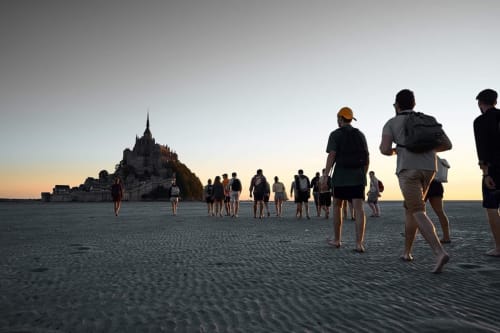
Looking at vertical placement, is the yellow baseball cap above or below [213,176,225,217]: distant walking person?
above

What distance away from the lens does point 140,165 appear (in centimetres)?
14238

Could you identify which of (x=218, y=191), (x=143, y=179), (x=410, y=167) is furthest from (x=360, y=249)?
(x=143, y=179)

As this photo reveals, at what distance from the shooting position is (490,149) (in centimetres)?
461

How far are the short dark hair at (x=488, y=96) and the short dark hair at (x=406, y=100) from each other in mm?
1244

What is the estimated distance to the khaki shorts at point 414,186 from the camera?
12.9 feet

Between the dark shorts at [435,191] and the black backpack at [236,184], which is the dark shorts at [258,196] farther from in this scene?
the dark shorts at [435,191]

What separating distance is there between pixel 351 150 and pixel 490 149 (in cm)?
183

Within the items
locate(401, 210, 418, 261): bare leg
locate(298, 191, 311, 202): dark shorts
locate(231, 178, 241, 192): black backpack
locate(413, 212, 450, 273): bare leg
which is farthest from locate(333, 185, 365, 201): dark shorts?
locate(231, 178, 241, 192): black backpack

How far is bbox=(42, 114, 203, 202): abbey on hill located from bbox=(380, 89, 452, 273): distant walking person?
397 feet

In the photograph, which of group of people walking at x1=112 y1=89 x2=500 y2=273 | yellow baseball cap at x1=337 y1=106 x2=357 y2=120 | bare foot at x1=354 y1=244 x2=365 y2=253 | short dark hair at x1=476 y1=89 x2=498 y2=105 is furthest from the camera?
yellow baseball cap at x1=337 y1=106 x2=357 y2=120

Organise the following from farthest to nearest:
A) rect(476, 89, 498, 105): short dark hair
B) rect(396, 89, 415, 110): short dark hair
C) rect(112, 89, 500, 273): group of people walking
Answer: rect(476, 89, 498, 105): short dark hair < rect(396, 89, 415, 110): short dark hair < rect(112, 89, 500, 273): group of people walking

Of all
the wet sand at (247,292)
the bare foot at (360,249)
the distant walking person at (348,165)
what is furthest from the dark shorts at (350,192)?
the wet sand at (247,292)

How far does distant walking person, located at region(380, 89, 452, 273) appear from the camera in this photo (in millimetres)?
3842

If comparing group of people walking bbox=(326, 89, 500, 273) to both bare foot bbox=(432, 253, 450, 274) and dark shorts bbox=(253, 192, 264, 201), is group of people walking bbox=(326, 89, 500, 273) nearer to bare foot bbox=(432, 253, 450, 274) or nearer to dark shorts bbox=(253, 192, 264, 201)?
bare foot bbox=(432, 253, 450, 274)
